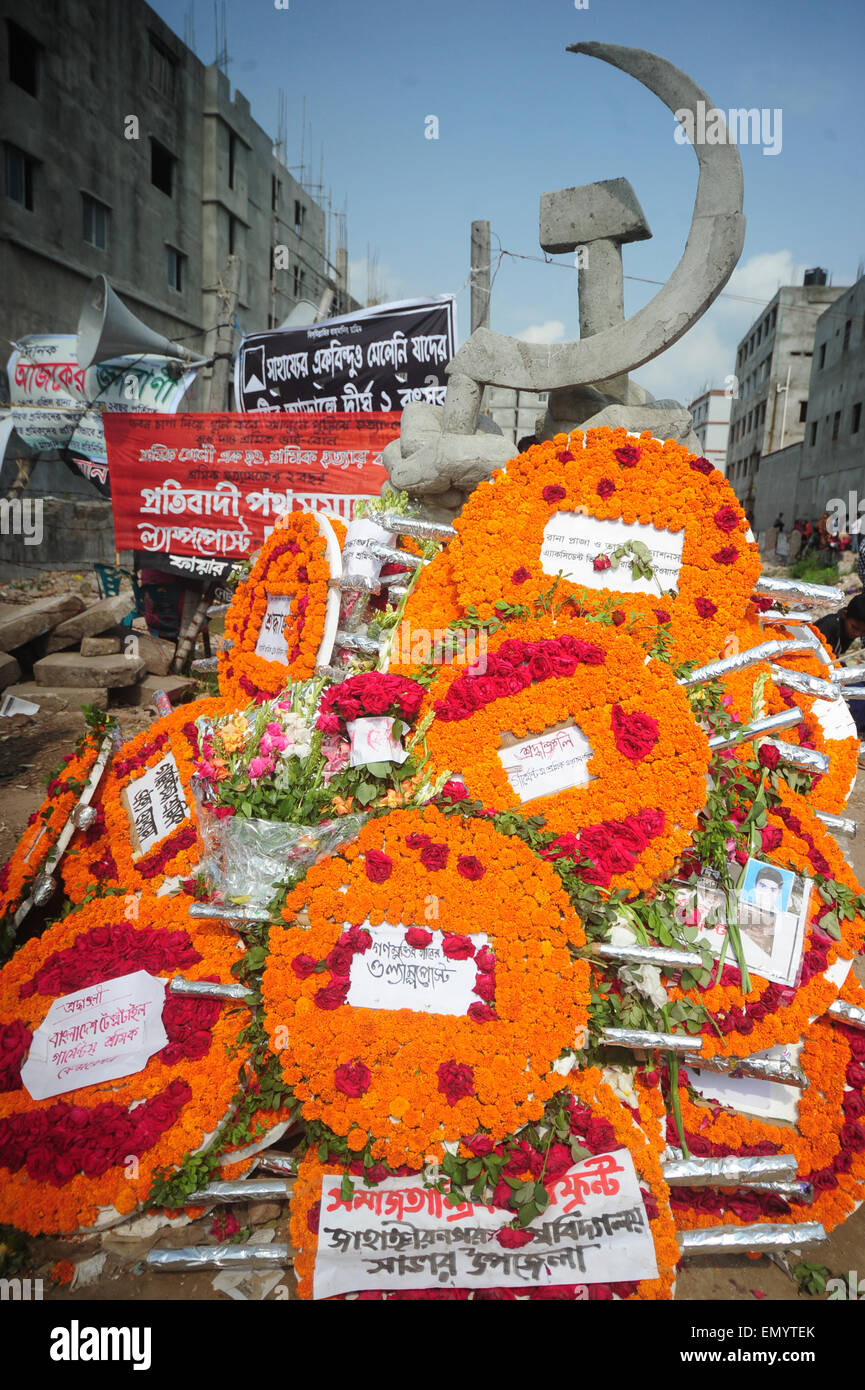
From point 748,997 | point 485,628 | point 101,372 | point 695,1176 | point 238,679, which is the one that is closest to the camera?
point 695,1176

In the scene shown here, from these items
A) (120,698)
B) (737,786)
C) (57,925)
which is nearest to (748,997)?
(737,786)

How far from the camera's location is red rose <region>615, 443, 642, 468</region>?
3572 mm

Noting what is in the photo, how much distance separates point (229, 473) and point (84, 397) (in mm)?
3492

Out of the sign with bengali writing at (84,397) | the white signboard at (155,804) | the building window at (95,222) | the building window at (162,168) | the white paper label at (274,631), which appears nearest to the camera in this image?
the white signboard at (155,804)

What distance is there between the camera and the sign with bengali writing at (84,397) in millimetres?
9734

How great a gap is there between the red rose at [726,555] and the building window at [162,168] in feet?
75.2

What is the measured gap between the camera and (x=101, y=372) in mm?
9867

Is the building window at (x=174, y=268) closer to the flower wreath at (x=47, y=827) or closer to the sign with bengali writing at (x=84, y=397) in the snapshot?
the sign with bengali writing at (x=84, y=397)

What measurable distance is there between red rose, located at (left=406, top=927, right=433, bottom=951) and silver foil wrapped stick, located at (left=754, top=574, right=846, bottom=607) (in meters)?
2.16

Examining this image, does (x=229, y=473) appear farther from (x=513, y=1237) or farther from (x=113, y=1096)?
(x=513, y=1237)

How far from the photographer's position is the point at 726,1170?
224cm

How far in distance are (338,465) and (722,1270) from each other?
684 cm

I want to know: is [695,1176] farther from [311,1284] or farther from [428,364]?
[428,364]

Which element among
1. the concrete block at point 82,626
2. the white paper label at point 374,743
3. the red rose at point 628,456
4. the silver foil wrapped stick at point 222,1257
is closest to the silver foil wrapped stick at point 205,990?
the silver foil wrapped stick at point 222,1257
